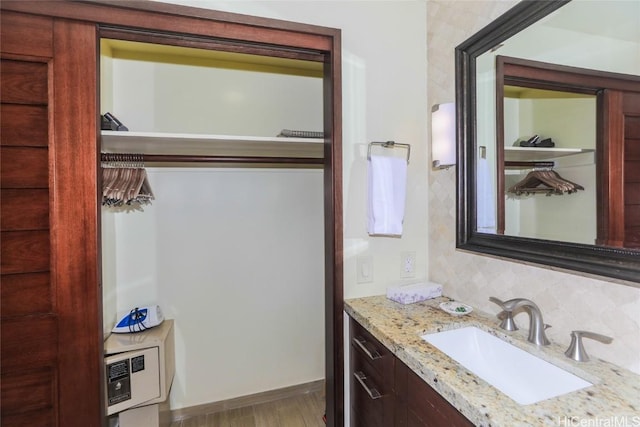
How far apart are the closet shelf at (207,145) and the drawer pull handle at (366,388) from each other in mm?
1313

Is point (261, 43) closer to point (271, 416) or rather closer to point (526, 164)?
point (526, 164)

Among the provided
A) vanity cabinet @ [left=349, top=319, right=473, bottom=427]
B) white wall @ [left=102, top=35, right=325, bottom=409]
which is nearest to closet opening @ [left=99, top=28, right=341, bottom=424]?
white wall @ [left=102, top=35, right=325, bottom=409]

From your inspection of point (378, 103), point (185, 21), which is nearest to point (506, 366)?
point (378, 103)

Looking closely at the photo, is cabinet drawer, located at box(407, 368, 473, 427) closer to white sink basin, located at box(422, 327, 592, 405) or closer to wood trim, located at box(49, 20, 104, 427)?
white sink basin, located at box(422, 327, 592, 405)

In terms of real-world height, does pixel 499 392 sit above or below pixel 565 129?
below

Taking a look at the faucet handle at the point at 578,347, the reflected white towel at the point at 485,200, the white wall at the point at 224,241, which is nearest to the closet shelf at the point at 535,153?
the reflected white towel at the point at 485,200

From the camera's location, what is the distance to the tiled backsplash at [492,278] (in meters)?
0.88

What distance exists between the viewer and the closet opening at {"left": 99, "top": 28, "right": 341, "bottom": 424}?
198 cm

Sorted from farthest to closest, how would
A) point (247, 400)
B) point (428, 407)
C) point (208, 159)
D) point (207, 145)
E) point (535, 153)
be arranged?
point (247, 400) < point (208, 159) < point (207, 145) < point (535, 153) < point (428, 407)

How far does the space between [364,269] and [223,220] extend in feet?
4.00

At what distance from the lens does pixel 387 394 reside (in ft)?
3.84

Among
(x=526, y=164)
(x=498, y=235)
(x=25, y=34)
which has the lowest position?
(x=498, y=235)

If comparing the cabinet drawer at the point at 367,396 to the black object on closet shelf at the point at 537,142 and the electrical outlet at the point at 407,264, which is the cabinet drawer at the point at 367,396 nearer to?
the electrical outlet at the point at 407,264

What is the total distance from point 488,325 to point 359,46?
1.51 metres
